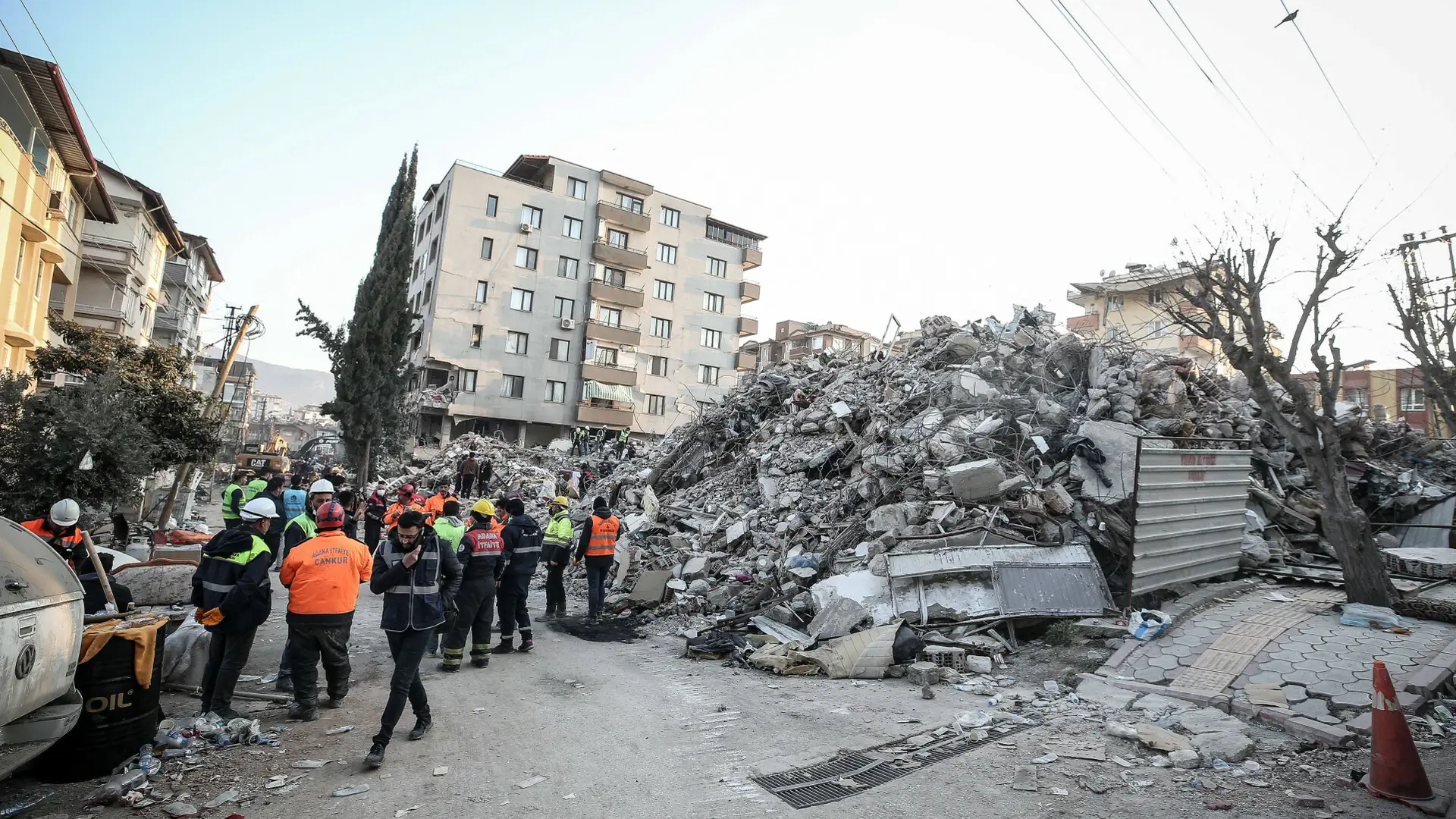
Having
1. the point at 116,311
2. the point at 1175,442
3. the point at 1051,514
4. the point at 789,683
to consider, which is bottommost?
the point at 789,683

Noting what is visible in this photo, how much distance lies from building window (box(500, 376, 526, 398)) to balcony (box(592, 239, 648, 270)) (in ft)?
27.5

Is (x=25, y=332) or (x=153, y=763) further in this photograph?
(x=25, y=332)

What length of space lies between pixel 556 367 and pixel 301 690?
117 feet

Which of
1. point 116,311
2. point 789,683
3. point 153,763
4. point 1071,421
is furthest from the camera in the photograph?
point 116,311

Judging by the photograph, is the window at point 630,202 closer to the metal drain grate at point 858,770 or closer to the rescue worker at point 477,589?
the rescue worker at point 477,589

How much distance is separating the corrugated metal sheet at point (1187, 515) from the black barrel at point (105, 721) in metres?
8.75

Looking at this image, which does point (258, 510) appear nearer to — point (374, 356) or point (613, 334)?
point (374, 356)

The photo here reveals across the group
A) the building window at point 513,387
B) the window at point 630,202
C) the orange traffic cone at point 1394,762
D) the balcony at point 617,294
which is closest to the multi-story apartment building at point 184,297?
the building window at point 513,387

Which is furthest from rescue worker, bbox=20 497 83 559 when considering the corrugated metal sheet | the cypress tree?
the cypress tree

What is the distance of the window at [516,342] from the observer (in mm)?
38688

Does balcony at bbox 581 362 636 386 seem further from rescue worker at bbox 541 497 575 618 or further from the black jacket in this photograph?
the black jacket

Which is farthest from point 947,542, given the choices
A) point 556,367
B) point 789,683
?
point 556,367

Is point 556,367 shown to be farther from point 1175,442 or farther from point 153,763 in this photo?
point 153,763

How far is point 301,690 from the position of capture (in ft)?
17.4
